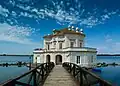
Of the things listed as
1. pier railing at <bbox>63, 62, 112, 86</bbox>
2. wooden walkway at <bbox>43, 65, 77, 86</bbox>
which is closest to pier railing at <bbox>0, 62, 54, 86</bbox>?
wooden walkway at <bbox>43, 65, 77, 86</bbox>

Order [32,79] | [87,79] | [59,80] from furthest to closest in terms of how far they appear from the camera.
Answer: [32,79] < [59,80] < [87,79]

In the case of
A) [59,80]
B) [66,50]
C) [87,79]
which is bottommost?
[59,80]

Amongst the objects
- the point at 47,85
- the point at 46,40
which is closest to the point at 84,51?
the point at 46,40

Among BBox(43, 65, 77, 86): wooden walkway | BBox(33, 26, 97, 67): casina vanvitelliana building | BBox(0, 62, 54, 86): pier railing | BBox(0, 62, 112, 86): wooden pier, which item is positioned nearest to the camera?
BBox(0, 62, 54, 86): pier railing

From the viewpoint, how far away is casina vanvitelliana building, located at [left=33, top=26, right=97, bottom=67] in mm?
44656

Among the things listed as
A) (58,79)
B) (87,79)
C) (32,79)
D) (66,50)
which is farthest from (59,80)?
(66,50)

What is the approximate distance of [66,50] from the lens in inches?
1817

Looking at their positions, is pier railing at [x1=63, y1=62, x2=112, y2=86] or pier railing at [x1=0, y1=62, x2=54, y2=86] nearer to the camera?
pier railing at [x1=0, y1=62, x2=54, y2=86]

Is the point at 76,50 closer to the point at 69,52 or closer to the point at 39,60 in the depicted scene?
the point at 69,52

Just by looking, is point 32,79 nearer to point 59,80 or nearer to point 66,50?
point 59,80

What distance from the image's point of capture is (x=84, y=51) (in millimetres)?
44750

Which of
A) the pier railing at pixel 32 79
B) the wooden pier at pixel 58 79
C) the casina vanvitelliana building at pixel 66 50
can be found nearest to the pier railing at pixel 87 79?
the wooden pier at pixel 58 79

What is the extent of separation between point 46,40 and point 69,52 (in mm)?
12211

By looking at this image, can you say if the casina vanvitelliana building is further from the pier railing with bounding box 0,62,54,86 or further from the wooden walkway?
the pier railing with bounding box 0,62,54,86
